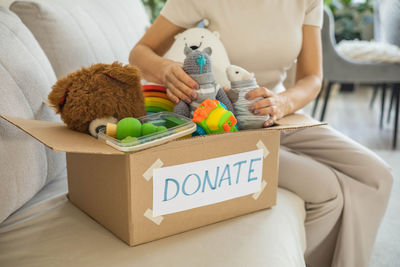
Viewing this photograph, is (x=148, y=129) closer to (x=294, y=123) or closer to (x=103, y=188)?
(x=103, y=188)

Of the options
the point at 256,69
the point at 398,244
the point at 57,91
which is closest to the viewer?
the point at 57,91

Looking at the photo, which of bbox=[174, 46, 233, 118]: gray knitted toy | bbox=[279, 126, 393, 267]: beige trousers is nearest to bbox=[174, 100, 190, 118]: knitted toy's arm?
bbox=[174, 46, 233, 118]: gray knitted toy

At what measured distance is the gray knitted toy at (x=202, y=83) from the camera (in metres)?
0.73

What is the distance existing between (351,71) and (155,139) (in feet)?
7.18

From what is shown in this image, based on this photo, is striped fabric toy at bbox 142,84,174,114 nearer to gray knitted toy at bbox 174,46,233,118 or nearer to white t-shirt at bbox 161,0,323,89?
gray knitted toy at bbox 174,46,233,118

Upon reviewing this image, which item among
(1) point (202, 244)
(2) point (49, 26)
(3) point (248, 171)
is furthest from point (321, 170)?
(2) point (49, 26)

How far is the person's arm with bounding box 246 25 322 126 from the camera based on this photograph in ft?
2.51

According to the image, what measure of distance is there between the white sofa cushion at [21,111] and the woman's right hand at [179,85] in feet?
0.92

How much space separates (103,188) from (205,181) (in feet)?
0.58

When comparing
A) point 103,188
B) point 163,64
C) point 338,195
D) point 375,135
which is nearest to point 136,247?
point 103,188

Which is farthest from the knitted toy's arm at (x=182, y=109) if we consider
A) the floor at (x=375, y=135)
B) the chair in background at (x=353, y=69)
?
the chair in background at (x=353, y=69)

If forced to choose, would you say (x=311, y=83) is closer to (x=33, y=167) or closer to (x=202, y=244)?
(x=202, y=244)

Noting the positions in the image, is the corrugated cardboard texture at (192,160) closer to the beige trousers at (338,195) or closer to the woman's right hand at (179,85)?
the woman's right hand at (179,85)

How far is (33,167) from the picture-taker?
0.72 meters
